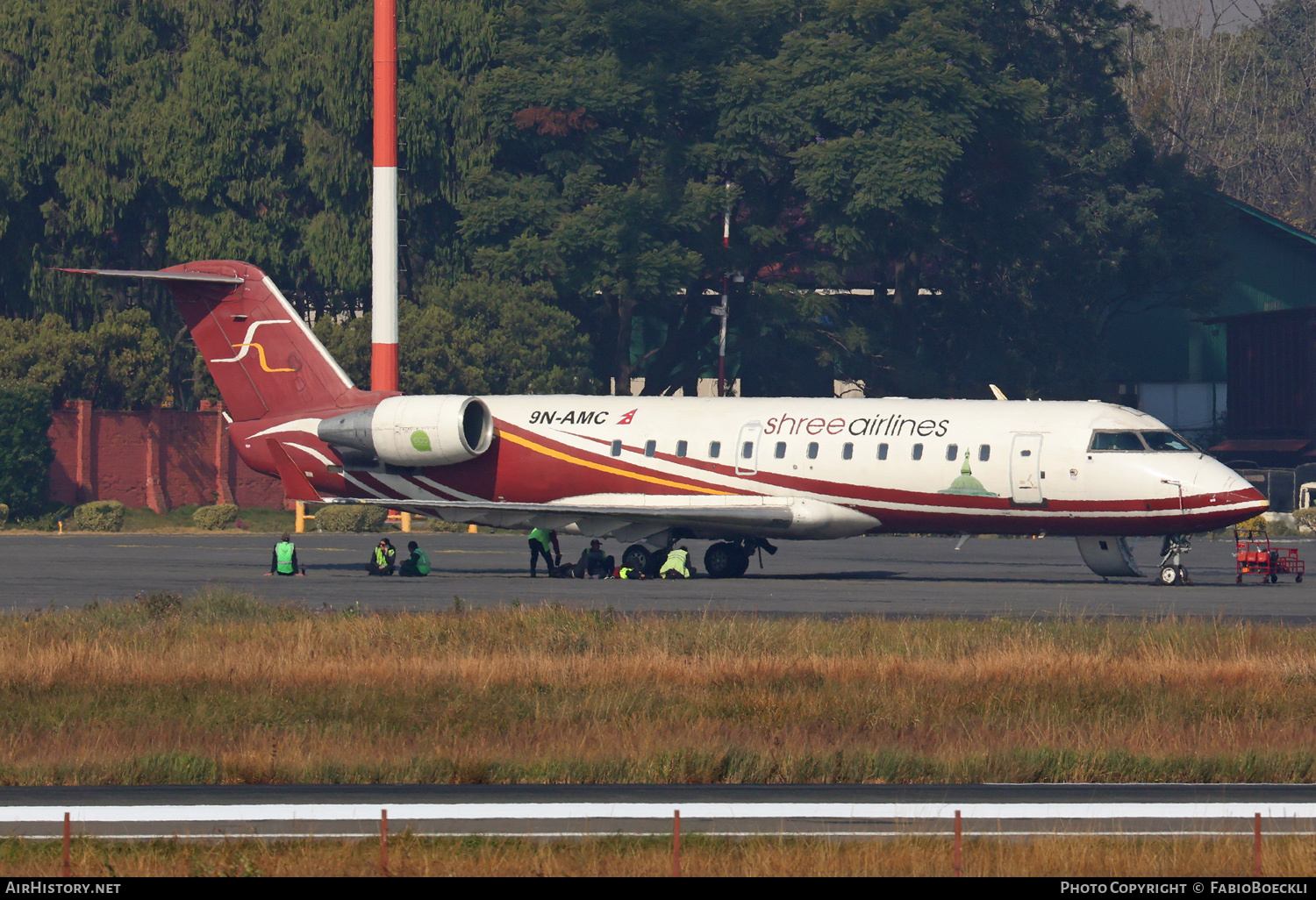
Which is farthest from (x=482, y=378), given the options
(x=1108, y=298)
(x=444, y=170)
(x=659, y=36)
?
(x=1108, y=298)

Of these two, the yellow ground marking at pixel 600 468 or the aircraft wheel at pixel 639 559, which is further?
the aircraft wheel at pixel 639 559

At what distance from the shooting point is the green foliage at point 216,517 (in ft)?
205

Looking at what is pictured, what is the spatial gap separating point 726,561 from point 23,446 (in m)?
32.7

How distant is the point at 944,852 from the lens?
12664mm

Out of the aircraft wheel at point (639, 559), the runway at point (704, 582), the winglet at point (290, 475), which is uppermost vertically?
the winglet at point (290, 475)

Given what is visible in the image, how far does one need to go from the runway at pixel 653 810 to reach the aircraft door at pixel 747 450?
22589 millimetres

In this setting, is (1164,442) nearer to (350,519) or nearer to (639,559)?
(639,559)

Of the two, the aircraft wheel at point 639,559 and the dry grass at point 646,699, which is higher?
the dry grass at point 646,699

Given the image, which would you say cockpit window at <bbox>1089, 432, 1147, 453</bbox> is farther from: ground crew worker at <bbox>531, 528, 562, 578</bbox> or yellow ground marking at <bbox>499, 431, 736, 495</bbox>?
ground crew worker at <bbox>531, 528, 562, 578</bbox>

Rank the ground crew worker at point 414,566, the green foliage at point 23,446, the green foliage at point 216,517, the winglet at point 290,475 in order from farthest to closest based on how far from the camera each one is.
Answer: the green foliage at point 216,517 < the green foliage at point 23,446 < the winglet at point 290,475 < the ground crew worker at point 414,566

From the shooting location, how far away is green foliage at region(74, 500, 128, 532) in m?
61.7

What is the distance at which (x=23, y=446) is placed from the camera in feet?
206

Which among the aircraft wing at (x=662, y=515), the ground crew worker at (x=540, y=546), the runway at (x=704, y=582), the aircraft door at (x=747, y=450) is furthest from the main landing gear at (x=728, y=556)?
the aircraft door at (x=747, y=450)

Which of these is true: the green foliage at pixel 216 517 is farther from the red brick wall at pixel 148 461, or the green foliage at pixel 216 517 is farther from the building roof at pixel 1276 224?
the building roof at pixel 1276 224
